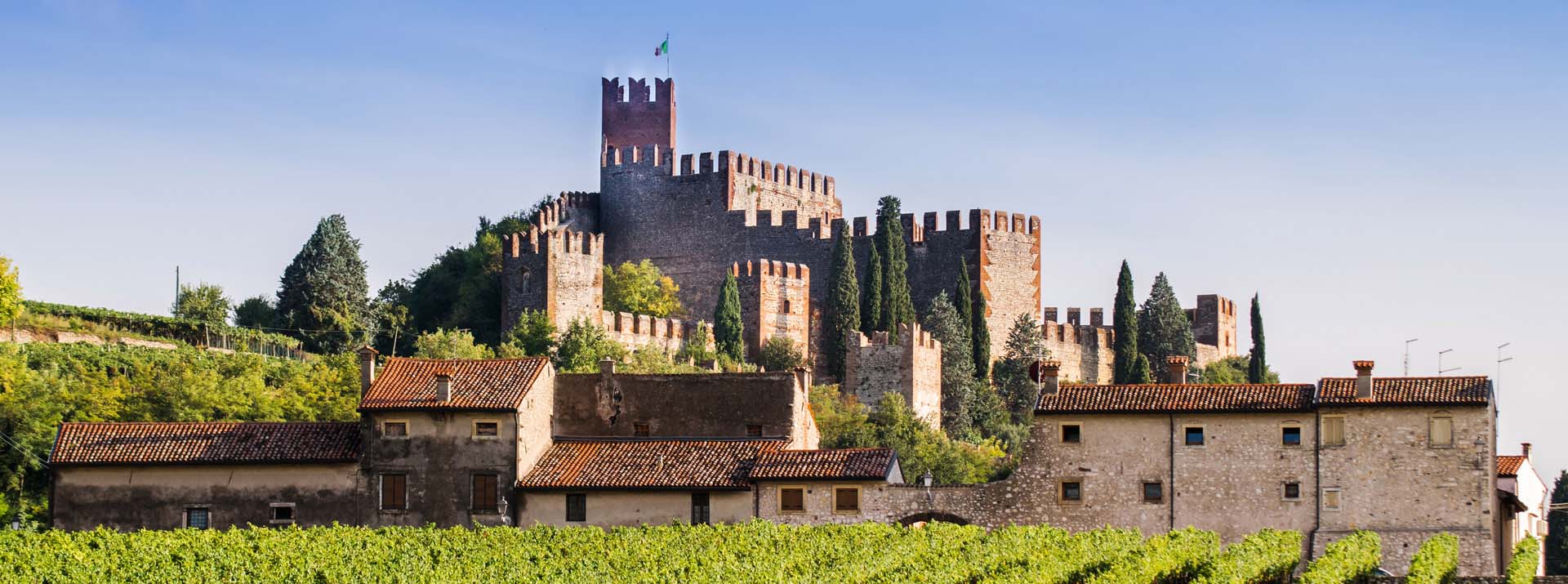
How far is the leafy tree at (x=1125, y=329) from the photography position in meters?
90.9

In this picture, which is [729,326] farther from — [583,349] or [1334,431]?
[1334,431]

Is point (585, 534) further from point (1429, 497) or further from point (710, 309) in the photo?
point (710, 309)

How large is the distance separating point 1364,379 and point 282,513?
77.8 feet

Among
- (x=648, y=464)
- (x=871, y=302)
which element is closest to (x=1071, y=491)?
(x=648, y=464)

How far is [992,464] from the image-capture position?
257 ft

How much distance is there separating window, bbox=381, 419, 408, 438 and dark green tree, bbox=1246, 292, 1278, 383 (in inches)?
1619

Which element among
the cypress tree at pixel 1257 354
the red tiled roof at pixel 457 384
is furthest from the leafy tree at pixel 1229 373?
the red tiled roof at pixel 457 384

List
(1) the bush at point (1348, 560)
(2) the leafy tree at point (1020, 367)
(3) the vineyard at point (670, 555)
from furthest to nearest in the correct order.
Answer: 1. (2) the leafy tree at point (1020, 367)
2. (1) the bush at point (1348, 560)
3. (3) the vineyard at point (670, 555)

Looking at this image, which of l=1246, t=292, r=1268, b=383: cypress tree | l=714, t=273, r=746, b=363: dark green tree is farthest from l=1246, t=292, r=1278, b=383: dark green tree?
l=714, t=273, r=746, b=363: dark green tree

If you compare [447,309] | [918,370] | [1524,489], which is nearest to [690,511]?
[1524,489]

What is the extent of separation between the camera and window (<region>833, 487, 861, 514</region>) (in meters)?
55.9

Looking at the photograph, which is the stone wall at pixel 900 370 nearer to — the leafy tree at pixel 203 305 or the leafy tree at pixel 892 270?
the leafy tree at pixel 892 270

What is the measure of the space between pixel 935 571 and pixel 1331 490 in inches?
530

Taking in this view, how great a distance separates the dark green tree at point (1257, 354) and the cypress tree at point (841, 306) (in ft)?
48.1
